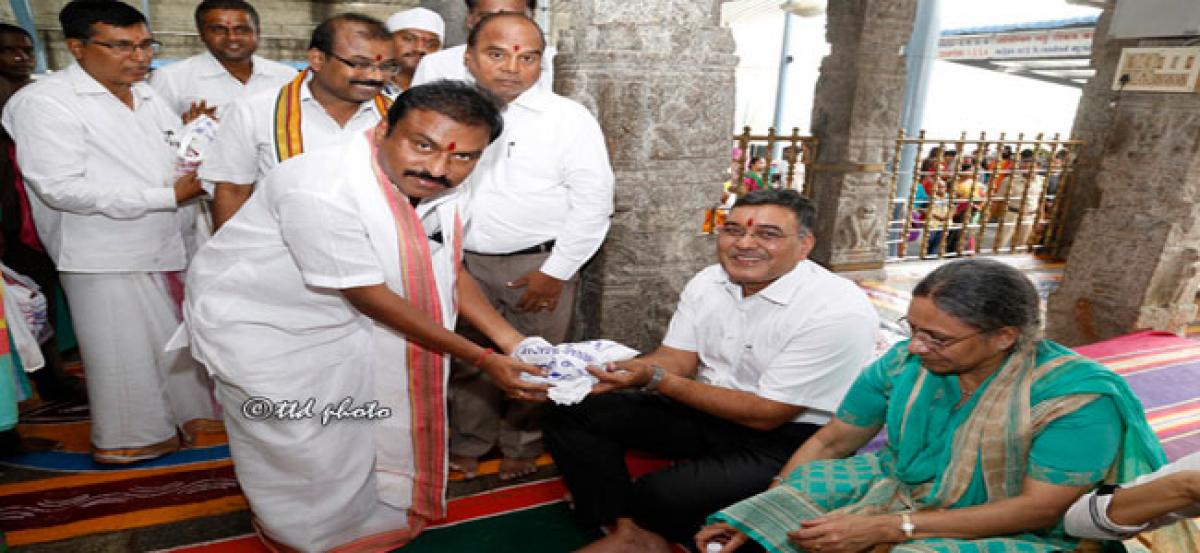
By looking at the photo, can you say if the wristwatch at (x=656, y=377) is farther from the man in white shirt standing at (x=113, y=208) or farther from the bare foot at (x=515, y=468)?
the man in white shirt standing at (x=113, y=208)

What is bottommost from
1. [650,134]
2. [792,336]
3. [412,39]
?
[792,336]

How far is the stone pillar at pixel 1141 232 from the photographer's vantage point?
418cm

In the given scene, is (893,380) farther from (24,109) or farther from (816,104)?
(816,104)

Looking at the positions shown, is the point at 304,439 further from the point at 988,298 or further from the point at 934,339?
the point at 988,298

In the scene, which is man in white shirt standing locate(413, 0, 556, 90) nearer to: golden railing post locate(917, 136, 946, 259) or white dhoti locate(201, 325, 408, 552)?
white dhoti locate(201, 325, 408, 552)

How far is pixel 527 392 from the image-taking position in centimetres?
220

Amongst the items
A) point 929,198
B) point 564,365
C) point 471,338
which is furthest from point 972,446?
point 929,198

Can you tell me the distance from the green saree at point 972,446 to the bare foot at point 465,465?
3.80ft

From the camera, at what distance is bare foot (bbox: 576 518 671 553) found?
2.22 metres

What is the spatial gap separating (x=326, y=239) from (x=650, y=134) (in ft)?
5.34

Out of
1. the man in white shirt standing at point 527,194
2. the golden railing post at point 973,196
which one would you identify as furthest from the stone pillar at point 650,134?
the golden railing post at point 973,196

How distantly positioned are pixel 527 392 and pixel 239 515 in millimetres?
1234

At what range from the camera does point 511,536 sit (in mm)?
2432

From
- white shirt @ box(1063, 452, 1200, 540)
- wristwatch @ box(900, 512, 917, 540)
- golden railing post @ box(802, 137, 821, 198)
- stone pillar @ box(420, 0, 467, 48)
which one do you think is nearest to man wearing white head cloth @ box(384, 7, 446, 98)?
stone pillar @ box(420, 0, 467, 48)
